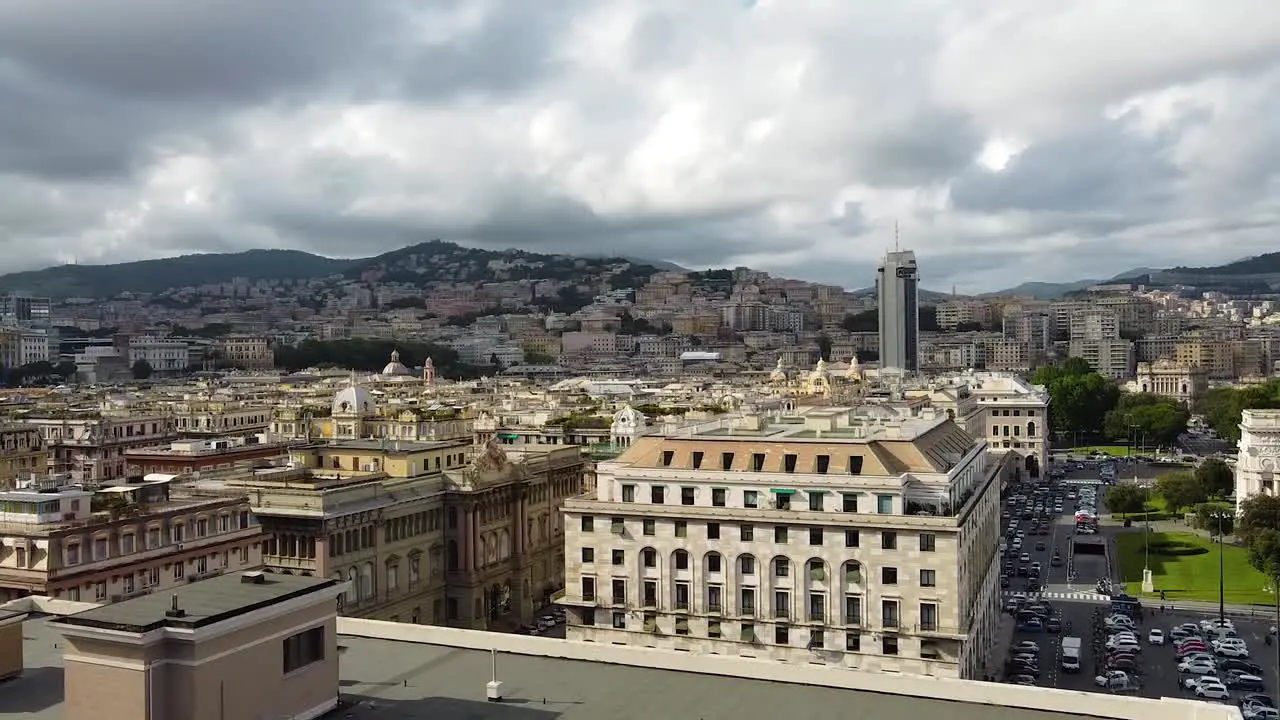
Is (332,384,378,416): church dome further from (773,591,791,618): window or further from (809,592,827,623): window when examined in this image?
(809,592,827,623): window

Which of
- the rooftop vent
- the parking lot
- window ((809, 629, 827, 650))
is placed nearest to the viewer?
the rooftop vent

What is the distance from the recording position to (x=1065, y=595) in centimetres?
6400

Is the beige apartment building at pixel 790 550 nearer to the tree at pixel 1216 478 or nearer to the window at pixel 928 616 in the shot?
the window at pixel 928 616

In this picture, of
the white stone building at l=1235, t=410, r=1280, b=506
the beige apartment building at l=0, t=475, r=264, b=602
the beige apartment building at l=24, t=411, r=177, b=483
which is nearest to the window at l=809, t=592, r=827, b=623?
the beige apartment building at l=0, t=475, r=264, b=602

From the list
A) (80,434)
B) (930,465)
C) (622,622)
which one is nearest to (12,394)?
(80,434)

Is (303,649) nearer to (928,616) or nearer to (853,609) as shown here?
(853,609)

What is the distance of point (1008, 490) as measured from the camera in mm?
108625

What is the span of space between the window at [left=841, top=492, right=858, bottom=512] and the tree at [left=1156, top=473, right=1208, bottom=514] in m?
56.2

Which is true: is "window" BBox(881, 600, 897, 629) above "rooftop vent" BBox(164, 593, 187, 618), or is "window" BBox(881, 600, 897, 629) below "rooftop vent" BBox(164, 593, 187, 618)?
below

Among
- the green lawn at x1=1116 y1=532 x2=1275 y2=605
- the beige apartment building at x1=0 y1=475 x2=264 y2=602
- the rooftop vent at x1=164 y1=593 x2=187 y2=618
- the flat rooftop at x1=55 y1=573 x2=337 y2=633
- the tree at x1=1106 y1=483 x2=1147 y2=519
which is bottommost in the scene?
the green lawn at x1=1116 y1=532 x2=1275 y2=605

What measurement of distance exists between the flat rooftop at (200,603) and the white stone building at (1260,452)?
244 ft

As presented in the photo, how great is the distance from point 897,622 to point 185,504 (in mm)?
28041

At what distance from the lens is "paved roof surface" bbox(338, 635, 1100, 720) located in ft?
63.4

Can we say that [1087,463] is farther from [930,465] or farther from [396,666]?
[396,666]
